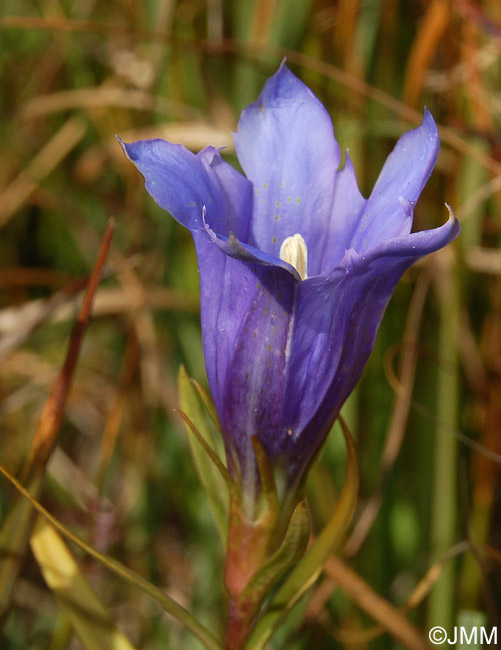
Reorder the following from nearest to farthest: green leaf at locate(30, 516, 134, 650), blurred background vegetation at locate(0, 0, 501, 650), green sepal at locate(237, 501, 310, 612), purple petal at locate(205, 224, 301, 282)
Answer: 1. purple petal at locate(205, 224, 301, 282)
2. green sepal at locate(237, 501, 310, 612)
3. green leaf at locate(30, 516, 134, 650)
4. blurred background vegetation at locate(0, 0, 501, 650)

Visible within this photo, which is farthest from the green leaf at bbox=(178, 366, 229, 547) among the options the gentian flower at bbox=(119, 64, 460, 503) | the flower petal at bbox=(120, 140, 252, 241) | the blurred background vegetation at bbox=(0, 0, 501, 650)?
the blurred background vegetation at bbox=(0, 0, 501, 650)

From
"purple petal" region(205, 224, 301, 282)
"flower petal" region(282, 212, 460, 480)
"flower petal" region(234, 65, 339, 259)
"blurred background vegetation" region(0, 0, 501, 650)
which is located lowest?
"blurred background vegetation" region(0, 0, 501, 650)

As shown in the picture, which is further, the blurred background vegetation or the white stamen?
the blurred background vegetation

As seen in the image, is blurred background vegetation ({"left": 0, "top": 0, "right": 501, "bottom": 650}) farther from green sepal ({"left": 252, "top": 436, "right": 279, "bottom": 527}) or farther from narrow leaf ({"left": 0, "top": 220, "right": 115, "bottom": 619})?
green sepal ({"left": 252, "top": 436, "right": 279, "bottom": 527})

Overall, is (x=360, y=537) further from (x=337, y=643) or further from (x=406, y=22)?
(x=406, y=22)

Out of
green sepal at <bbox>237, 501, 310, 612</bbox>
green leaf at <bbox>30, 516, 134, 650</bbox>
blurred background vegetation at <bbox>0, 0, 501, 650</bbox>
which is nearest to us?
green sepal at <bbox>237, 501, 310, 612</bbox>

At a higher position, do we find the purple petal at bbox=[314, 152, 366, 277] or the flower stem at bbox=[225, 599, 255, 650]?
the purple petal at bbox=[314, 152, 366, 277]
